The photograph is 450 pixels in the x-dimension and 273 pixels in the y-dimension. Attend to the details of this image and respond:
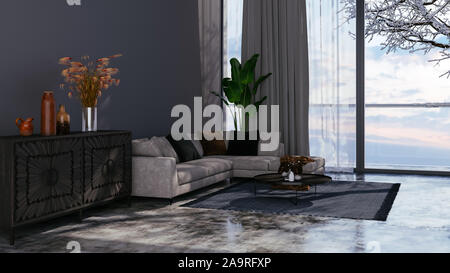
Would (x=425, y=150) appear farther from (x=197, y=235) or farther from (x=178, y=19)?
(x=197, y=235)

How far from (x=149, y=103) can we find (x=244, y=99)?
1.85 meters

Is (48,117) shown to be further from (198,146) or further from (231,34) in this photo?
(231,34)

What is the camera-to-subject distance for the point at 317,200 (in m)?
5.27

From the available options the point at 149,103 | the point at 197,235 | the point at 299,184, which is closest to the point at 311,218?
the point at 299,184

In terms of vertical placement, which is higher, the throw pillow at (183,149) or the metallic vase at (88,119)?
the metallic vase at (88,119)

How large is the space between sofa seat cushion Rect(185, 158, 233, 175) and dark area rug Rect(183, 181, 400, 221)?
26 centimetres

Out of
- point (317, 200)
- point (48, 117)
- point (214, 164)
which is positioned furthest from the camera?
point (214, 164)

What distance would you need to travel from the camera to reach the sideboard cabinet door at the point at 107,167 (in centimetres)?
440

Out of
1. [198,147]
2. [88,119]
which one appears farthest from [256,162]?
[88,119]

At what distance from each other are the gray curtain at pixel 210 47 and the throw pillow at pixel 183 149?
2.10 metres

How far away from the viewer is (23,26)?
4469 mm

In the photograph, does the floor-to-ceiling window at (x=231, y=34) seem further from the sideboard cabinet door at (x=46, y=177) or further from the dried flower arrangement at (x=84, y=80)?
the sideboard cabinet door at (x=46, y=177)

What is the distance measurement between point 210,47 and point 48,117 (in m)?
4.65

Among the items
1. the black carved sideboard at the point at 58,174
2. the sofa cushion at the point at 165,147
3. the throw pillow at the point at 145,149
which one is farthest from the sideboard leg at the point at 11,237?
the sofa cushion at the point at 165,147
